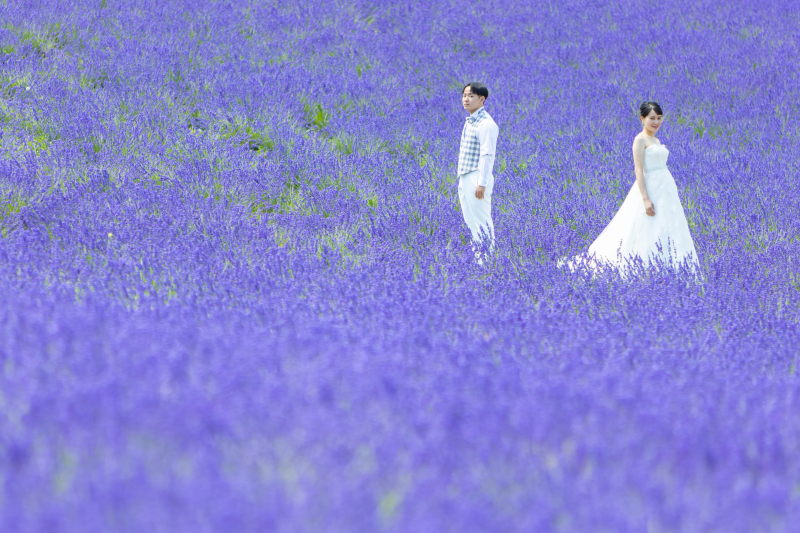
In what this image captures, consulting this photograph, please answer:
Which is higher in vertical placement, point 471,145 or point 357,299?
point 471,145

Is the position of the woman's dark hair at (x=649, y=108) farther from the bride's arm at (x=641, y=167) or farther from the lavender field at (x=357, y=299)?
the lavender field at (x=357, y=299)

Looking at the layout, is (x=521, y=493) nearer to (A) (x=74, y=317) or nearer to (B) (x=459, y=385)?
(B) (x=459, y=385)

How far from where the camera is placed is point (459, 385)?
1573 mm

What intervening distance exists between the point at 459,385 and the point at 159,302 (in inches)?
46.6

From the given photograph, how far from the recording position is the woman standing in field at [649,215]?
15.4ft

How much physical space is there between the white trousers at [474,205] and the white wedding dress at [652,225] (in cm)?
69

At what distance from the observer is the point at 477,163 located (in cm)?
470

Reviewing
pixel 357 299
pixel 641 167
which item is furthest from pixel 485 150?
pixel 357 299

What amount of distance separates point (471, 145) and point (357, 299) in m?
2.25

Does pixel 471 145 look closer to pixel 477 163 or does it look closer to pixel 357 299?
pixel 477 163

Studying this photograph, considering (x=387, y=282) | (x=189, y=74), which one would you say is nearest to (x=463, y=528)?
(x=387, y=282)

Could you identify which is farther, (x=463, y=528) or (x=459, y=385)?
(x=459, y=385)

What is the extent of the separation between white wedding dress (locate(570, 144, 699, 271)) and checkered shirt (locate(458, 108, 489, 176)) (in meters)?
0.94

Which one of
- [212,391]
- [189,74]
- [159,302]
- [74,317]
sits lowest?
[212,391]
